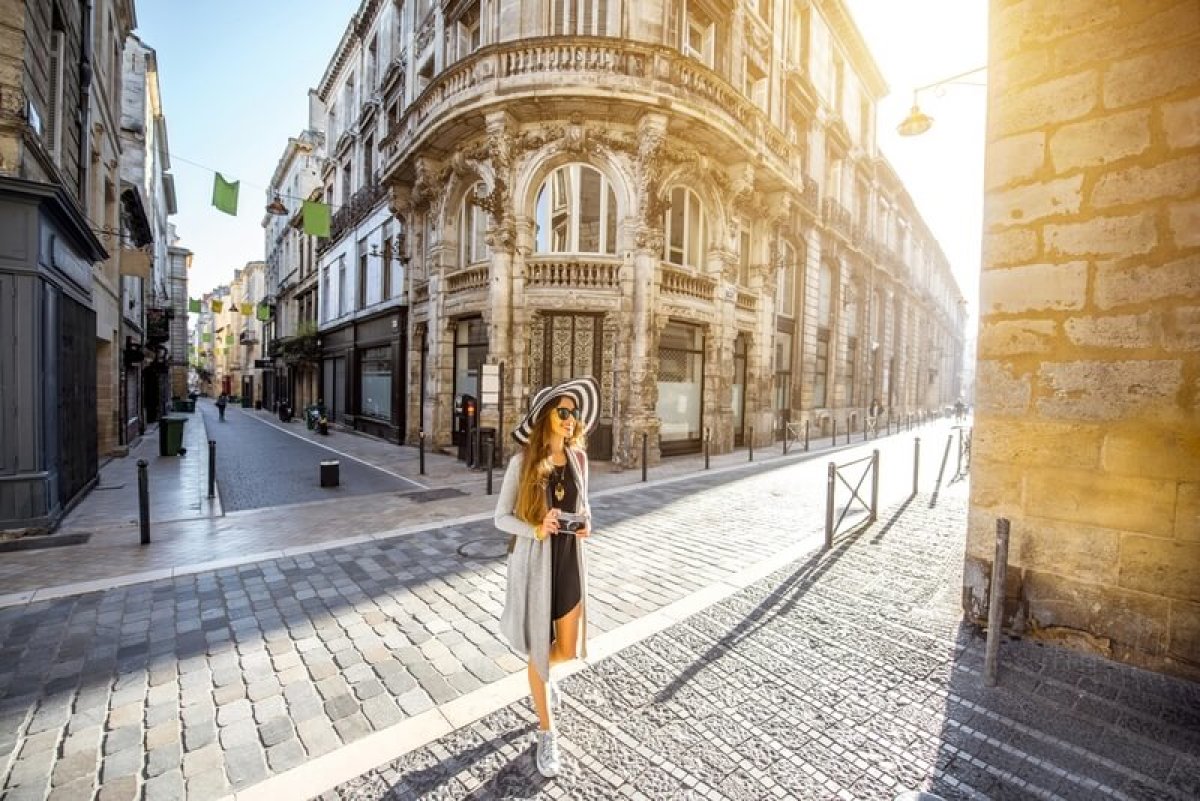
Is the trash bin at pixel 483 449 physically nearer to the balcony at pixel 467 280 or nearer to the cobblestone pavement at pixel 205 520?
the cobblestone pavement at pixel 205 520

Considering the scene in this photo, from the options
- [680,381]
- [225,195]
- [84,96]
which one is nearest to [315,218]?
[225,195]

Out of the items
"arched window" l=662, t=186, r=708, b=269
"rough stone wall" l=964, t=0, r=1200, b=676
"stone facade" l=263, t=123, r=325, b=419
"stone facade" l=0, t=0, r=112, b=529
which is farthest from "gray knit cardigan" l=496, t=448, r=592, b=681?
"stone facade" l=263, t=123, r=325, b=419

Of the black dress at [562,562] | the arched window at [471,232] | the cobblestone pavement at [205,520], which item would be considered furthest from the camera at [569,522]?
the arched window at [471,232]

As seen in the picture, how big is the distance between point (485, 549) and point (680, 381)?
31.1ft

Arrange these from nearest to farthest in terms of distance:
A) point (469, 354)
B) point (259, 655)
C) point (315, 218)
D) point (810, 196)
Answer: point (259, 655) < point (315, 218) < point (469, 354) < point (810, 196)

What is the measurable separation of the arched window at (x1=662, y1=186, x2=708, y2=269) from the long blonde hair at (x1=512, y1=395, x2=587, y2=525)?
1188 cm

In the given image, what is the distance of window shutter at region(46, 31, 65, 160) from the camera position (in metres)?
7.63

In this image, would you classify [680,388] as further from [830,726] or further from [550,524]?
[550,524]

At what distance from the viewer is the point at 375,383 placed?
19.5 metres

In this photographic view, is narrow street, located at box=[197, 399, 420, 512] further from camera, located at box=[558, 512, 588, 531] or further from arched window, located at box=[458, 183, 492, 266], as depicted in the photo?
camera, located at box=[558, 512, 588, 531]

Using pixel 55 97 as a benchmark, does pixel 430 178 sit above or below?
above

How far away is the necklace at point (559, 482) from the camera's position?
272 centimetres

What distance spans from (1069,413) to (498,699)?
461cm

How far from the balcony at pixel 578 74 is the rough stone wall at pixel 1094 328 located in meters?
8.84
